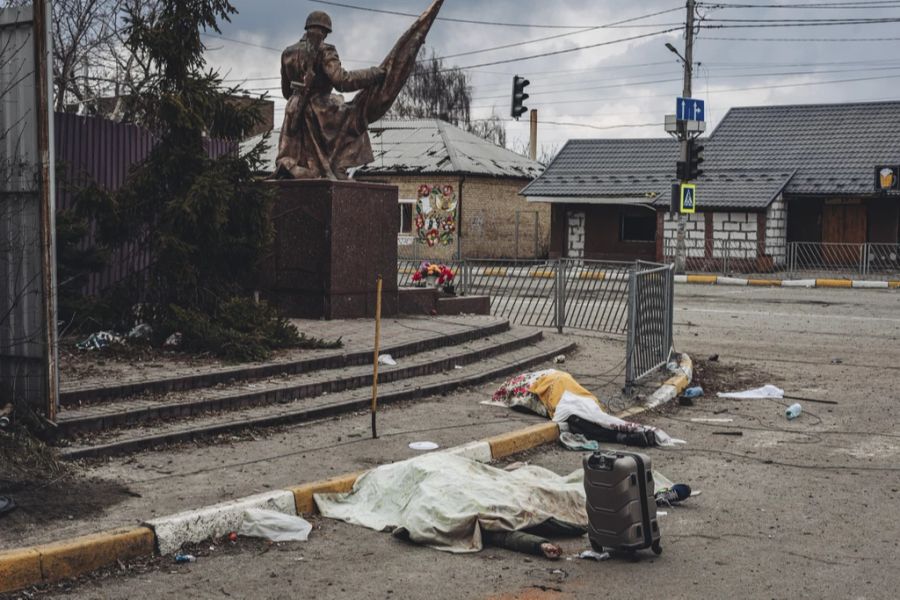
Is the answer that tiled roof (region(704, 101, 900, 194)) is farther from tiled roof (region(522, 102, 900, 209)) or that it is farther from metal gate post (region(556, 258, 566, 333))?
metal gate post (region(556, 258, 566, 333))

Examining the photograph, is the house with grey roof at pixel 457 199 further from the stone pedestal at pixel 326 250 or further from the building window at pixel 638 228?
the stone pedestal at pixel 326 250

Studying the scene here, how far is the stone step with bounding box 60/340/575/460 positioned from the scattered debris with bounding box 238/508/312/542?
1.80 metres

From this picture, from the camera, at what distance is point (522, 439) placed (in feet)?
29.1

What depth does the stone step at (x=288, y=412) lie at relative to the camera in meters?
7.79

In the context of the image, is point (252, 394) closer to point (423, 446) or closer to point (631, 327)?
point (423, 446)

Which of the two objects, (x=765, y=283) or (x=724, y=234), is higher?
(x=724, y=234)

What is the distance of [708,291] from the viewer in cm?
2712

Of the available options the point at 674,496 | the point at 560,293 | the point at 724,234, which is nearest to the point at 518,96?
the point at 724,234

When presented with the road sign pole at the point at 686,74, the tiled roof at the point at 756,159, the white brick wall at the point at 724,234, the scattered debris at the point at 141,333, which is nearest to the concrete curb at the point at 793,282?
the road sign pole at the point at 686,74

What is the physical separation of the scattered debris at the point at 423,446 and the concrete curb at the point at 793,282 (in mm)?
23062

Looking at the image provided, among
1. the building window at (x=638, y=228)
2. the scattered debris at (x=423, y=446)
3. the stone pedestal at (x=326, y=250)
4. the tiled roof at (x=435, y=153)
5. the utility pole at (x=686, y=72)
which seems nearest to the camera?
the scattered debris at (x=423, y=446)

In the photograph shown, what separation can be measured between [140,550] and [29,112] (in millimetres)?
3604

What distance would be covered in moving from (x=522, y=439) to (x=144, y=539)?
374 cm

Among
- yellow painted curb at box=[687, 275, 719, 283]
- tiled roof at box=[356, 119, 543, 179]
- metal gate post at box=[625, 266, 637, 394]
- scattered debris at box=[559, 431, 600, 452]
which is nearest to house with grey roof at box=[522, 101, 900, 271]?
tiled roof at box=[356, 119, 543, 179]
